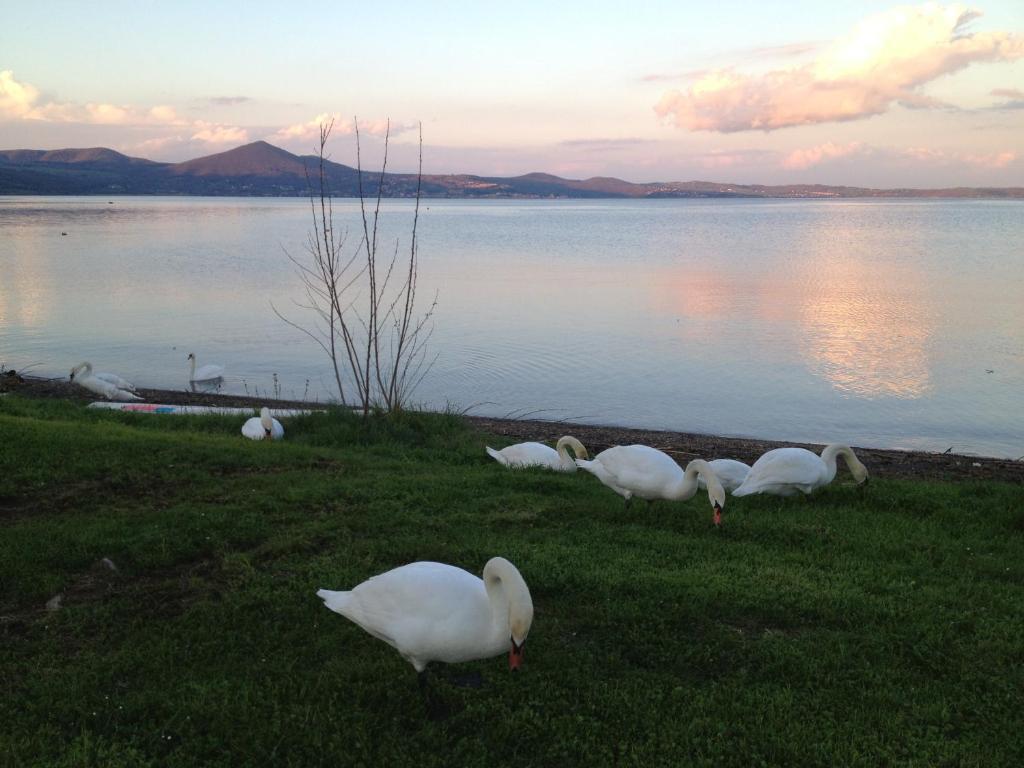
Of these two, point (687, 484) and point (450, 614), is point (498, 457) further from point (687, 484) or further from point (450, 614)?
point (450, 614)

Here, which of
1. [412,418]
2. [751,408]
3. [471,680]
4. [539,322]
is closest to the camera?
[471,680]

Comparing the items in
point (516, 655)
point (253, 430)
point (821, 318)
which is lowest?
point (253, 430)

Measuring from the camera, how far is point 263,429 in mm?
11953

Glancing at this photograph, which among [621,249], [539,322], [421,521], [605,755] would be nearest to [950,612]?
[605,755]

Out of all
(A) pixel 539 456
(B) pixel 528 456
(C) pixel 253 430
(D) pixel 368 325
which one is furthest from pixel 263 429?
(D) pixel 368 325

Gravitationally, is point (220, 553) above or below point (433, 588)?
below

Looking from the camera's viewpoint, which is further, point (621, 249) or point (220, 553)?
point (621, 249)

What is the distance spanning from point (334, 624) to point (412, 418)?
22.3ft

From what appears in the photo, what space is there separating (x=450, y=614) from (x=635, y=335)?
72.3ft

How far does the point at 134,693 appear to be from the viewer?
4.99 metres

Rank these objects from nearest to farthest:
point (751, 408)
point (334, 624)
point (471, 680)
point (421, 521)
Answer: point (471, 680)
point (334, 624)
point (421, 521)
point (751, 408)

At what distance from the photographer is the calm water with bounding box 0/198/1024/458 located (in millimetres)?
18062

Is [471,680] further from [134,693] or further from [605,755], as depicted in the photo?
[134,693]

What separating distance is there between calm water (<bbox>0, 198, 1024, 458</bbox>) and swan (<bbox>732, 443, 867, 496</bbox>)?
6.92 meters
